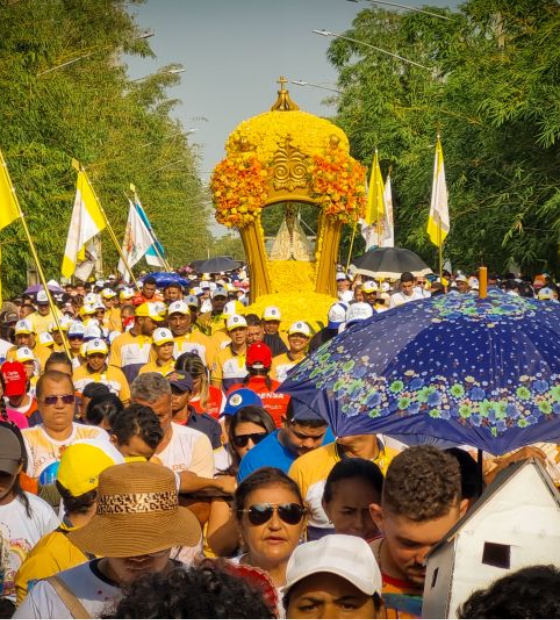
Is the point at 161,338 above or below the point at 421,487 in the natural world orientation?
above

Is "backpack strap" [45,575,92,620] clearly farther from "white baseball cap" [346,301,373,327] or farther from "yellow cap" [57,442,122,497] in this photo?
"white baseball cap" [346,301,373,327]

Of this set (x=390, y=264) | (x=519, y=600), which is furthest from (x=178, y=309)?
(x=390, y=264)

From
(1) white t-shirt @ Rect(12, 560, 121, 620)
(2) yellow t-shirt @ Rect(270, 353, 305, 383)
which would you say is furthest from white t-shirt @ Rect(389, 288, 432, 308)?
(1) white t-shirt @ Rect(12, 560, 121, 620)

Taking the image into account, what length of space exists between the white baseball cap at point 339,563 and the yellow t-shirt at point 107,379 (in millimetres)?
7448

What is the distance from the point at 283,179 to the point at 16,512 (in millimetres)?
15004

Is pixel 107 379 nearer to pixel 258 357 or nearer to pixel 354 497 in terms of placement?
pixel 258 357

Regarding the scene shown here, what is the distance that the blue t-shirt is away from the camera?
6.74 m

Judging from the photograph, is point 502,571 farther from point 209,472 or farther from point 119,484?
point 209,472

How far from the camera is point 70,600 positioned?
4008mm

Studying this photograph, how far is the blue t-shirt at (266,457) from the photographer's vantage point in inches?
265

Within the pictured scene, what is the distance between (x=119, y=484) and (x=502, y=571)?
4.94 ft

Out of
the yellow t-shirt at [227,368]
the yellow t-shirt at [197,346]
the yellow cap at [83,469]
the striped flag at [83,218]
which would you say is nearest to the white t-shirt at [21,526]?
the yellow cap at [83,469]

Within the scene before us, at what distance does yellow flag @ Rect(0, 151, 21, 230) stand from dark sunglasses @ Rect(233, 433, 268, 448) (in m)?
7.05

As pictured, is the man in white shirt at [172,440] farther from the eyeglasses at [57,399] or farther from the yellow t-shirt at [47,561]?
the yellow t-shirt at [47,561]
